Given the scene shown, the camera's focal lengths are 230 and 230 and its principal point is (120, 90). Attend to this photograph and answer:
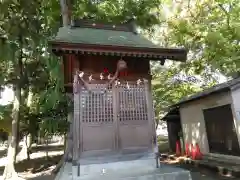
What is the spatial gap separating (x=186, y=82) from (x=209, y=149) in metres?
6.79

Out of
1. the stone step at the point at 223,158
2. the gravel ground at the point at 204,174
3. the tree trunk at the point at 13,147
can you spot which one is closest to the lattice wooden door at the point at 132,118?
the gravel ground at the point at 204,174

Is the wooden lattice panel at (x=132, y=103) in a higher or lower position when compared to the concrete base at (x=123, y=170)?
higher

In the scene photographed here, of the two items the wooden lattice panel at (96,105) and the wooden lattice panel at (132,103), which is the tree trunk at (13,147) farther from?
the wooden lattice panel at (132,103)

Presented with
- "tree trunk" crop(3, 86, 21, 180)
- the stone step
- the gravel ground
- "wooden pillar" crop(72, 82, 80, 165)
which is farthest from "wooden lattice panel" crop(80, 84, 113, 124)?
"tree trunk" crop(3, 86, 21, 180)

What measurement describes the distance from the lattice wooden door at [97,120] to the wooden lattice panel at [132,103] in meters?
0.32

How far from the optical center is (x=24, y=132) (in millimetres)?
13688

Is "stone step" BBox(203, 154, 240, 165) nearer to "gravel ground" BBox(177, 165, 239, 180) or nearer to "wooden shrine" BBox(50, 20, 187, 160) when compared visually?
"gravel ground" BBox(177, 165, 239, 180)

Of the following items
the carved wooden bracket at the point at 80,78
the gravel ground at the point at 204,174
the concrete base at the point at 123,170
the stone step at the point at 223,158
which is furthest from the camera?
the stone step at the point at 223,158

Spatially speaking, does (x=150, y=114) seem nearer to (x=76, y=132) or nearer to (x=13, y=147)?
(x=76, y=132)

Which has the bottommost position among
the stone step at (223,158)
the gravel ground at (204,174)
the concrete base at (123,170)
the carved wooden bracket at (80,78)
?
the gravel ground at (204,174)

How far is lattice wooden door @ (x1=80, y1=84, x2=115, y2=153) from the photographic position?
610 cm

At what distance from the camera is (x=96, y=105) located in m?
6.36

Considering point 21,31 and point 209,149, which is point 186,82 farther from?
point 21,31

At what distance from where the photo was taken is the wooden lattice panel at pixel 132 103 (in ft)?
21.5
